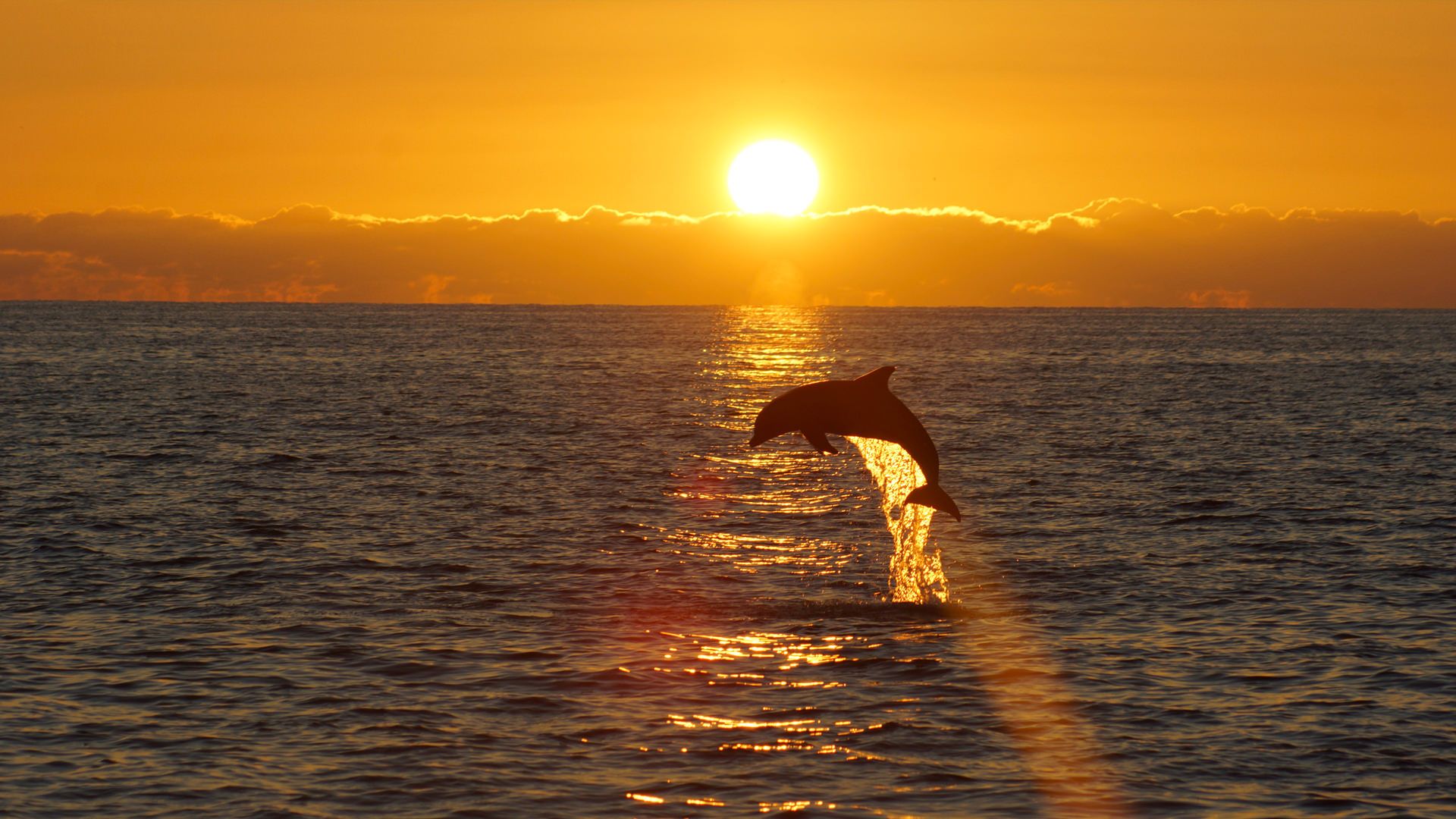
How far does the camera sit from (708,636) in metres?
27.3


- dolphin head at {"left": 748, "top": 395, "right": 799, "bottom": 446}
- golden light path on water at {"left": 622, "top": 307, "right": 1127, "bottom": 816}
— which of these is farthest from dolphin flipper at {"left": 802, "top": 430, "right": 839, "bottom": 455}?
golden light path on water at {"left": 622, "top": 307, "right": 1127, "bottom": 816}

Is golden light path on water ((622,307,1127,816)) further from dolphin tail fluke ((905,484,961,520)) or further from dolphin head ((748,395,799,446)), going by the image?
dolphin head ((748,395,799,446))

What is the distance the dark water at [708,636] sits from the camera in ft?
63.9

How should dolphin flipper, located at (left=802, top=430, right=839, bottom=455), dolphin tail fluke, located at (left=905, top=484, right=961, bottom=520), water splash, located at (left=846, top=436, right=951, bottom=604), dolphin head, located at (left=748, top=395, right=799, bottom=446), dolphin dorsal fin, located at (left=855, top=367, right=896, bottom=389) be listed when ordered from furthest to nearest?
water splash, located at (left=846, top=436, right=951, bottom=604) → dolphin tail fluke, located at (left=905, top=484, right=961, bottom=520) → dolphin dorsal fin, located at (left=855, top=367, right=896, bottom=389) → dolphin head, located at (left=748, top=395, right=799, bottom=446) → dolphin flipper, located at (left=802, top=430, right=839, bottom=455)

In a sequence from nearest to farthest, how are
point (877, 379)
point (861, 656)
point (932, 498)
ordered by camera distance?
point (861, 656) < point (877, 379) < point (932, 498)

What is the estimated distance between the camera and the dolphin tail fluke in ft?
91.7

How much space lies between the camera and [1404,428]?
75.8m

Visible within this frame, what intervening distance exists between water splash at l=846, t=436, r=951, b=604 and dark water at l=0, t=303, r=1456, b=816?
24.2 inches

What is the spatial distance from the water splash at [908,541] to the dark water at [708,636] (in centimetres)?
62

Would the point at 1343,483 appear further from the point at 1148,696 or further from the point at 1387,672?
the point at 1148,696

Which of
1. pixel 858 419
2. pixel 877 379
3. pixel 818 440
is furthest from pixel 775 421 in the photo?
pixel 877 379

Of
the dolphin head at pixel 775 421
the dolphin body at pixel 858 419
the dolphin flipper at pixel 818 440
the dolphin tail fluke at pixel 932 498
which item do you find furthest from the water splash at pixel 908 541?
the dolphin head at pixel 775 421

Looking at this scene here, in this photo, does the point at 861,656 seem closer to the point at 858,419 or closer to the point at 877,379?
the point at 858,419

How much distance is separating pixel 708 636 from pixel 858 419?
4.85m
